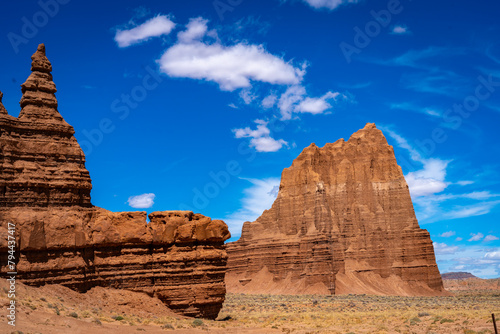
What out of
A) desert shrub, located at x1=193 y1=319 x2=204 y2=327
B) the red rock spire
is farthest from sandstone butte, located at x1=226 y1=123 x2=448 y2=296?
the red rock spire

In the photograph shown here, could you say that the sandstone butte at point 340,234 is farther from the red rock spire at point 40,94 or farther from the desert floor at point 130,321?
the red rock spire at point 40,94

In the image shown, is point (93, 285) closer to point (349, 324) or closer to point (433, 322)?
point (349, 324)

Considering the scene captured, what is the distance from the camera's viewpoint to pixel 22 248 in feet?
77.9

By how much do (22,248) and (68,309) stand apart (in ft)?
12.5

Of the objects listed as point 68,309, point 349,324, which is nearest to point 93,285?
point 68,309

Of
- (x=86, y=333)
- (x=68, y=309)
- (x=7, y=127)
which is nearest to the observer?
(x=86, y=333)

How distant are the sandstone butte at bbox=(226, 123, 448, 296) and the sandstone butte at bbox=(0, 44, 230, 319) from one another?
58409 millimetres

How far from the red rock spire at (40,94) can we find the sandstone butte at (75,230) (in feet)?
0.17

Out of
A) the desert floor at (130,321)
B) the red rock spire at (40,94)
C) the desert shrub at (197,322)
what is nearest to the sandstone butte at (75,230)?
the red rock spire at (40,94)

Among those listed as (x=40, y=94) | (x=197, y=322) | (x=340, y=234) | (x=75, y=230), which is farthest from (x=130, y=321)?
(x=340, y=234)

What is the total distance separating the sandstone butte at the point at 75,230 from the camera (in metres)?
24.6

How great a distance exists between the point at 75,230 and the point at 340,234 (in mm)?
72076

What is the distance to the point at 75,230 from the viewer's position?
2547 cm

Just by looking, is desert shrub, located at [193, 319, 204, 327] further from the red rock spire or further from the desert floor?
the red rock spire
